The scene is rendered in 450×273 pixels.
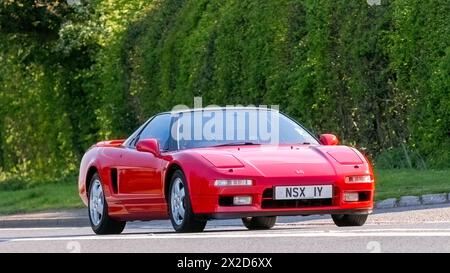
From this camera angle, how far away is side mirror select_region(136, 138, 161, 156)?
15992mm

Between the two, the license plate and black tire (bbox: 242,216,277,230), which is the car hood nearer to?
the license plate

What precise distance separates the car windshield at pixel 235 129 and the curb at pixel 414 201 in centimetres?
408

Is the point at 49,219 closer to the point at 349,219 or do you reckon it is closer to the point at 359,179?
the point at 349,219

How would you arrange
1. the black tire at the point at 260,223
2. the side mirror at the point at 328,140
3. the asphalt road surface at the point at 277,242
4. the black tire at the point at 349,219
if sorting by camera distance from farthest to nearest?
the black tire at the point at 260,223 < the side mirror at the point at 328,140 < the black tire at the point at 349,219 < the asphalt road surface at the point at 277,242

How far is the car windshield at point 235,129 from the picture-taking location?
631 inches

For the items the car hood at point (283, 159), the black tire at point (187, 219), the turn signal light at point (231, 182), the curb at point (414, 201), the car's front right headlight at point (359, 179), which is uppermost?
the car hood at point (283, 159)

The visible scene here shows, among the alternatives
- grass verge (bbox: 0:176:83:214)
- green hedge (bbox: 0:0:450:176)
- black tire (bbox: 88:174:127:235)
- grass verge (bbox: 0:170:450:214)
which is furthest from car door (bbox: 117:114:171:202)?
grass verge (bbox: 0:176:83:214)

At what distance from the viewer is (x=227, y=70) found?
96.1ft

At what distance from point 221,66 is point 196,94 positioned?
1.10 metres

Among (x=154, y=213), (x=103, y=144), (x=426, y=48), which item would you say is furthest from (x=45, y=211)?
(x=154, y=213)

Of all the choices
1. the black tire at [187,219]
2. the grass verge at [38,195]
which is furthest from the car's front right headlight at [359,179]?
the grass verge at [38,195]

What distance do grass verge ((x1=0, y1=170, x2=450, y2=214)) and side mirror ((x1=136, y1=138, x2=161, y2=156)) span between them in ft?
18.0

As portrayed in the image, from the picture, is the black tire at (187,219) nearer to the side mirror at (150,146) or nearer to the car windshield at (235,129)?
the side mirror at (150,146)

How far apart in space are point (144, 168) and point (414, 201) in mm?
5251
